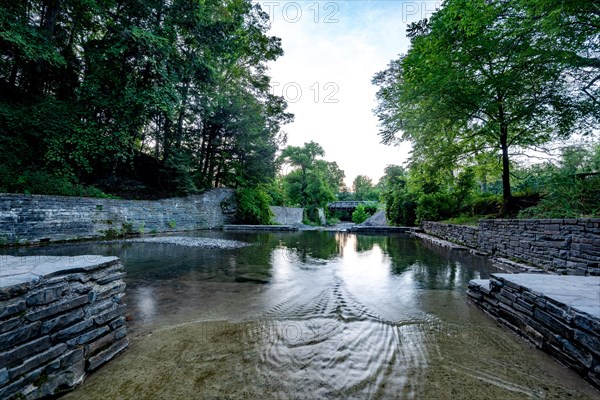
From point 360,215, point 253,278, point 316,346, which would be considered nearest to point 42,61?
point 253,278

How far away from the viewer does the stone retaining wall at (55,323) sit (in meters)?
1.36

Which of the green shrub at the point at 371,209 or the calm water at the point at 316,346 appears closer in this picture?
the calm water at the point at 316,346

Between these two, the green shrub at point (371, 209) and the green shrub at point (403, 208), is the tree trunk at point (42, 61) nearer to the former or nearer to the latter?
the green shrub at point (403, 208)

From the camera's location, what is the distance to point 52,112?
8750 mm

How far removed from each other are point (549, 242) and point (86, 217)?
13.2 meters

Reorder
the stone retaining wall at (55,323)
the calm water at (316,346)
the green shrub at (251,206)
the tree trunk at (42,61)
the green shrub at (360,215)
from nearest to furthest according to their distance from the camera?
the stone retaining wall at (55,323) → the calm water at (316,346) → the tree trunk at (42,61) → the green shrub at (251,206) → the green shrub at (360,215)

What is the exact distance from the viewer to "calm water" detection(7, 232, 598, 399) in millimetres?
1648

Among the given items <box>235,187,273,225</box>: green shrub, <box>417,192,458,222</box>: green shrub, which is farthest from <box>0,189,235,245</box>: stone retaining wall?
<box>417,192,458,222</box>: green shrub

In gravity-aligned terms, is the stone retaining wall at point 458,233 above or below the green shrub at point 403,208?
below

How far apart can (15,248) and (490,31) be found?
1394 centimetres

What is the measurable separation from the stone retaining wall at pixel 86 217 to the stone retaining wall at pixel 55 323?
7509 millimetres

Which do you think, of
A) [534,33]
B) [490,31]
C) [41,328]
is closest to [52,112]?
[41,328]

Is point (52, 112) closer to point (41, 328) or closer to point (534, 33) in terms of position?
point (41, 328)

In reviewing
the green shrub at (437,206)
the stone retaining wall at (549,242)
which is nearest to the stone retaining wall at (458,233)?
the stone retaining wall at (549,242)
